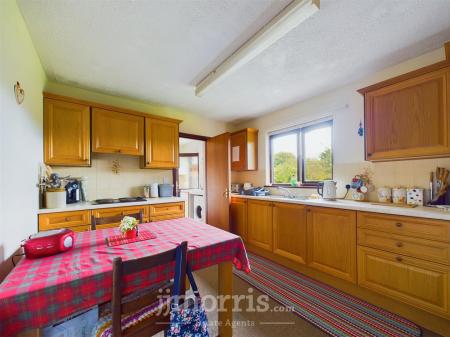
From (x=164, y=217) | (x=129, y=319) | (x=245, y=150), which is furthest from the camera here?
(x=245, y=150)

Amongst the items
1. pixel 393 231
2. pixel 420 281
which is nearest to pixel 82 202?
pixel 393 231

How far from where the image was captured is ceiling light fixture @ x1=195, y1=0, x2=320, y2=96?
124cm

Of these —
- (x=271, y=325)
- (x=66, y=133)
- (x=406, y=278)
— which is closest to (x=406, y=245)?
(x=406, y=278)

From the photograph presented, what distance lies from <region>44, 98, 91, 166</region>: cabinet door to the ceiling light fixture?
1741 millimetres

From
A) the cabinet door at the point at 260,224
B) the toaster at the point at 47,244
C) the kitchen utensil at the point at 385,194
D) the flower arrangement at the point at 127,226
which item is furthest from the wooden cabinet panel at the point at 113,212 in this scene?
the kitchen utensil at the point at 385,194

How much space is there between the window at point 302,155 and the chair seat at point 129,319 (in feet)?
8.53

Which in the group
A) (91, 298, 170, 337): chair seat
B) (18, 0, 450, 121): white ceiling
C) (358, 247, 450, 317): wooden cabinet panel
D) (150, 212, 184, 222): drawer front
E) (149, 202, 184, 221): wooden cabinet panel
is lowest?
(358, 247, 450, 317): wooden cabinet panel

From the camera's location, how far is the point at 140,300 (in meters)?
0.90

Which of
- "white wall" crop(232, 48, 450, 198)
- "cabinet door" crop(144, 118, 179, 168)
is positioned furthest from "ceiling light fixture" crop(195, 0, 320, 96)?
"white wall" crop(232, 48, 450, 198)

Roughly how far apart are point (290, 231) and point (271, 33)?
87.2 inches

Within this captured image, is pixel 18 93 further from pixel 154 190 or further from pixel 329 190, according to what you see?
pixel 329 190

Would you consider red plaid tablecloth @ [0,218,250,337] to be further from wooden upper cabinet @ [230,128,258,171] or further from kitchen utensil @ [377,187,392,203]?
wooden upper cabinet @ [230,128,258,171]

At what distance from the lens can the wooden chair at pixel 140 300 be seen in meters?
0.83

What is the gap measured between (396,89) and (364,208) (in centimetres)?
120
